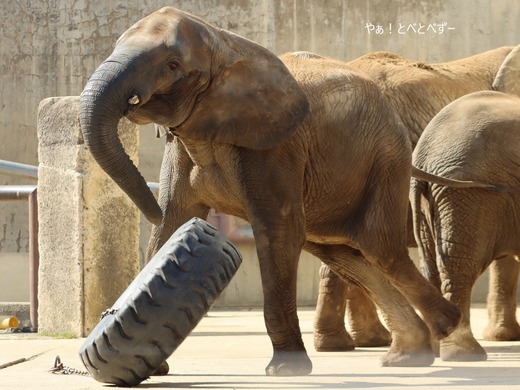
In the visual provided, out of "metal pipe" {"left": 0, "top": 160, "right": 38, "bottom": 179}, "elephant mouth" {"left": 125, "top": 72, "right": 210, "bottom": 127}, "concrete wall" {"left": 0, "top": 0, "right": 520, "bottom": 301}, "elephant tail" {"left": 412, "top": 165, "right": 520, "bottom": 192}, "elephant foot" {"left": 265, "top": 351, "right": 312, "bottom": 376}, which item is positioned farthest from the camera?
"concrete wall" {"left": 0, "top": 0, "right": 520, "bottom": 301}

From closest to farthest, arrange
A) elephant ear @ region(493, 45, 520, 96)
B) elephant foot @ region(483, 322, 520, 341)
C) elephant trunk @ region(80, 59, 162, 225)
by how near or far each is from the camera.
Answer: elephant trunk @ region(80, 59, 162, 225)
elephant foot @ region(483, 322, 520, 341)
elephant ear @ region(493, 45, 520, 96)

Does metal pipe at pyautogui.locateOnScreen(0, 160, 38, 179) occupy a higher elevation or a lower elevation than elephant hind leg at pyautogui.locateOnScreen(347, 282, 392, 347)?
higher

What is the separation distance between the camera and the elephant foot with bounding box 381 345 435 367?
762 centimetres

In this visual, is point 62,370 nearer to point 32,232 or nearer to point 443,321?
point 443,321

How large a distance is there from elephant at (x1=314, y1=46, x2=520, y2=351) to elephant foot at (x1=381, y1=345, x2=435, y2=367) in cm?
136

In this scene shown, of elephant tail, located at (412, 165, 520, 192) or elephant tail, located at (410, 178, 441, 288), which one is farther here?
elephant tail, located at (410, 178, 441, 288)

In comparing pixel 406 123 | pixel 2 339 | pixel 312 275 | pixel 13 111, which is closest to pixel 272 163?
pixel 406 123

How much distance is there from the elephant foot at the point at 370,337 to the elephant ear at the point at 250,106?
274 centimetres

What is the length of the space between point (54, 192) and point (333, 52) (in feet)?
19.9

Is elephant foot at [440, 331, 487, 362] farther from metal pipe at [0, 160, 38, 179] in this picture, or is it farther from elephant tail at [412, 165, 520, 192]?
metal pipe at [0, 160, 38, 179]

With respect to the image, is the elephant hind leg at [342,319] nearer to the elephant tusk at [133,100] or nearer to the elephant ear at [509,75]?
the elephant ear at [509,75]

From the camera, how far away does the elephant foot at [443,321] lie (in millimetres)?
7617

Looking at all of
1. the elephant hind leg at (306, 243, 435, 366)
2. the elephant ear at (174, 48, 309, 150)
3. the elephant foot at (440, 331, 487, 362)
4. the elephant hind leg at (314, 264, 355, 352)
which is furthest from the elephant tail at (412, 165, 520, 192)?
the elephant hind leg at (314, 264, 355, 352)

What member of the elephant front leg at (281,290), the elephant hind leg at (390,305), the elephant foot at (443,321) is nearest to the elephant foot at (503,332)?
the elephant hind leg at (390,305)
